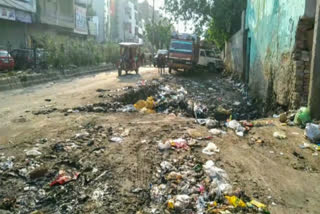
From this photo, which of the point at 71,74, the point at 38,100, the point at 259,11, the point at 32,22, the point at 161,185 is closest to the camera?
the point at 161,185

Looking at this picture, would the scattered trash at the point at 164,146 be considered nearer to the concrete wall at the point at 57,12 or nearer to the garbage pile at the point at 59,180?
the garbage pile at the point at 59,180

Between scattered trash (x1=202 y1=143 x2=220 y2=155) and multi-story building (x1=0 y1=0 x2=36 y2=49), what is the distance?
18019mm

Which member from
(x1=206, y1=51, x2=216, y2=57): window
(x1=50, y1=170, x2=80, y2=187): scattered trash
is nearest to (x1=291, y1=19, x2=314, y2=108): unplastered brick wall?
(x1=50, y1=170, x2=80, y2=187): scattered trash

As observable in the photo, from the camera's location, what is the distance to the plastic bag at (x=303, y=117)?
5013 mm

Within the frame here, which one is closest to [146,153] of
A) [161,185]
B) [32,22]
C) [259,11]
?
[161,185]

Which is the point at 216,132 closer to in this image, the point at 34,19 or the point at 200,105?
the point at 200,105

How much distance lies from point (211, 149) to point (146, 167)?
105 centimetres

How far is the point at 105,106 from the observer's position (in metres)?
7.54

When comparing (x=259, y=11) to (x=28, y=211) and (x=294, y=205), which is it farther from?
(x=28, y=211)

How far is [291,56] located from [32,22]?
21.2 metres

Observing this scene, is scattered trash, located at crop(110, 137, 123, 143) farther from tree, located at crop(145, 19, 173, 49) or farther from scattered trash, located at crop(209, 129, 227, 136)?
tree, located at crop(145, 19, 173, 49)

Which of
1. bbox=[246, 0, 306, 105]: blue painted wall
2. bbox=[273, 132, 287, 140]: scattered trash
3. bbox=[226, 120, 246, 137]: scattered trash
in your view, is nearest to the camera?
bbox=[273, 132, 287, 140]: scattered trash

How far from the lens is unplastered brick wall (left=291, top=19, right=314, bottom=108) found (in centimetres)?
558

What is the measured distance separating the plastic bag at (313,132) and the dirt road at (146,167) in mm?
142
